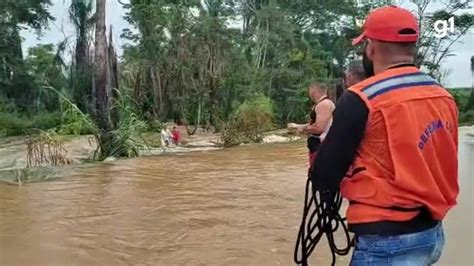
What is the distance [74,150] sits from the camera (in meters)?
15.6

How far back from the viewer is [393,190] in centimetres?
169

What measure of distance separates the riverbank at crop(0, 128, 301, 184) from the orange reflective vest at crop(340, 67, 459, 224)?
28.3 ft

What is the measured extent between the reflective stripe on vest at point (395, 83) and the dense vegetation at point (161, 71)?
485 inches

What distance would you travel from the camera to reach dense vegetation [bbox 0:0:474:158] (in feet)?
51.2

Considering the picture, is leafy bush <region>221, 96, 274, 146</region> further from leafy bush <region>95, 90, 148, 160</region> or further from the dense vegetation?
leafy bush <region>95, 90, 148, 160</region>

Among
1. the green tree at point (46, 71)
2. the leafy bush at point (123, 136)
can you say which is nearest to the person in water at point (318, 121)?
the leafy bush at point (123, 136)

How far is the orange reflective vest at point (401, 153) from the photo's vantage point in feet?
5.53

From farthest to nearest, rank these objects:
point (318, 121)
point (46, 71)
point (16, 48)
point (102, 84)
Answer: point (46, 71)
point (16, 48)
point (102, 84)
point (318, 121)

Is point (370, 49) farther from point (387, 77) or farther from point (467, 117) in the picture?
point (467, 117)

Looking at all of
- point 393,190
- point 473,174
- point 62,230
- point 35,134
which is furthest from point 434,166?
point 35,134

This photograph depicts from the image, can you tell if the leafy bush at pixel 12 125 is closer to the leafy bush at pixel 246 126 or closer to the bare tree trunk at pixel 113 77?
the bare tree trunk at pixel 113 77

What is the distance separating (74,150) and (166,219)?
32.7 ft

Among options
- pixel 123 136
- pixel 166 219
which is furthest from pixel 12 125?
pixel 166 219

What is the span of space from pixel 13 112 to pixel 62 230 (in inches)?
834
